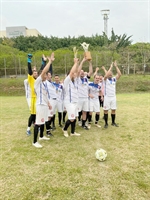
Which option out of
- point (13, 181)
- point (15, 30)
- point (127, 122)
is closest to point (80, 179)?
point (13, 181)

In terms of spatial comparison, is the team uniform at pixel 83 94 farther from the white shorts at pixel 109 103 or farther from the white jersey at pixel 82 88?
the white shorts at pixel 109 103

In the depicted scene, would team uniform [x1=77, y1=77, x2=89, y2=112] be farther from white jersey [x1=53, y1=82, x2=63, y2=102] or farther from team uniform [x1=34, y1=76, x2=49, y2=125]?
team uniform [x1=34, y1=76, x2=49, y2=125]

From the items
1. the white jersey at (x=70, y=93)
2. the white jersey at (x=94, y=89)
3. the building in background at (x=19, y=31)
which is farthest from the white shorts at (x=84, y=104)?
the building in background at (x=19, y=31)

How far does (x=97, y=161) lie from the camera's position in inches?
168

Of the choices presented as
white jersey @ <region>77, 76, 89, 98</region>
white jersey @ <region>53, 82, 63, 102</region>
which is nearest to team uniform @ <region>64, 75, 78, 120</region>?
white jersey @ <region>77, 76, 89, 98</region>

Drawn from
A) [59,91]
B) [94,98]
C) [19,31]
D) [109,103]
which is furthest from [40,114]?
[19,31]

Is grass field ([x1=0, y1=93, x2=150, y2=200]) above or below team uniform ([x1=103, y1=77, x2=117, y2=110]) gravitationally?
below

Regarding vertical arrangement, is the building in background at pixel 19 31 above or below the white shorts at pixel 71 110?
above

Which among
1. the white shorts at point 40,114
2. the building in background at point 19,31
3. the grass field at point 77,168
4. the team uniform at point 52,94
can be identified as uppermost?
the building in background at point 19,31

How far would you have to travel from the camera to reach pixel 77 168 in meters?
3.95

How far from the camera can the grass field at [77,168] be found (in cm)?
316

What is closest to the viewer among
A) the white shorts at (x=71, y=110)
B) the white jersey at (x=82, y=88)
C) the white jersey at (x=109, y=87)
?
the white shorts at (x=71, y=110)

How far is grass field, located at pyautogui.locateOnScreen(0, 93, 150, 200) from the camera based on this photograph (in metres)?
3.16

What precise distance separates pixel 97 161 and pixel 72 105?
1.95 metres
